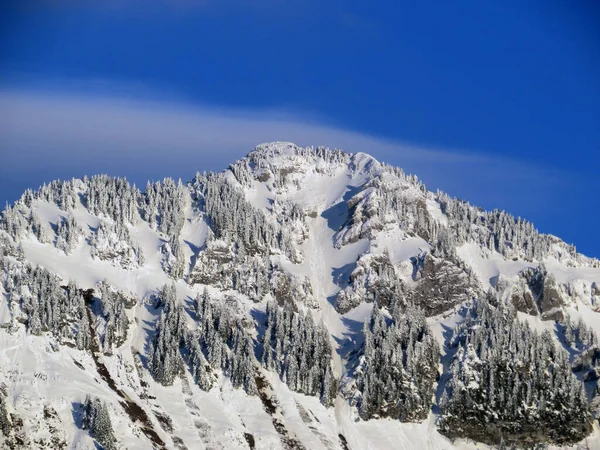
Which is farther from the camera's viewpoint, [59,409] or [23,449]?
[59,409]

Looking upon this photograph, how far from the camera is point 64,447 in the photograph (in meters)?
190

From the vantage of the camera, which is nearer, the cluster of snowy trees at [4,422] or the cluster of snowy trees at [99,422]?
the cluster of snowy trees at [4,422]

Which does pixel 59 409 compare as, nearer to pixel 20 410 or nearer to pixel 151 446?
pixel 20 410

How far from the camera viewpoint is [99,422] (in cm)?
19375

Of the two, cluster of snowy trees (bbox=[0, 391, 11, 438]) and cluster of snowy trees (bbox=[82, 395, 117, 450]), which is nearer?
cluster of snowy trees (bbox=[0, 391, 11, 438])

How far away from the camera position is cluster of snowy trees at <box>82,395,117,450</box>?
191875 mm

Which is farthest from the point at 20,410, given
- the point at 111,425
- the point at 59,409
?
the point at 111,425

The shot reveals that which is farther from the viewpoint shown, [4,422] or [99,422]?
[99,422]

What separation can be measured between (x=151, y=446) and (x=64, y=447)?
19.9m

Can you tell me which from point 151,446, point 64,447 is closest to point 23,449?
point 64,447

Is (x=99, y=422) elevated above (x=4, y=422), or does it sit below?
above

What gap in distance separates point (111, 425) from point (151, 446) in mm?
10463

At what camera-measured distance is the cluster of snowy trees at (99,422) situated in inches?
7554

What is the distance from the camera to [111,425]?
197 metres
